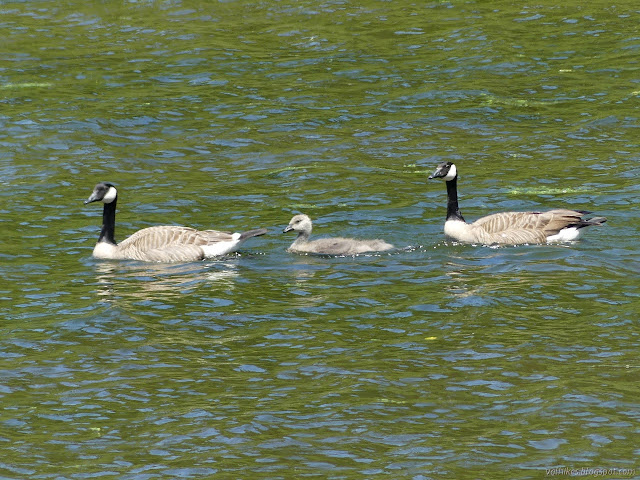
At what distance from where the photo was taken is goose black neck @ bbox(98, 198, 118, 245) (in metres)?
16.9

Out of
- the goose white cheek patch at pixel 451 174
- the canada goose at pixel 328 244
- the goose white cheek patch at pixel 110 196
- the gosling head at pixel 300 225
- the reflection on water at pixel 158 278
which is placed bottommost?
the reflection on water at pixel 158 278

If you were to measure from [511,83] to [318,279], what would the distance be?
1059cm

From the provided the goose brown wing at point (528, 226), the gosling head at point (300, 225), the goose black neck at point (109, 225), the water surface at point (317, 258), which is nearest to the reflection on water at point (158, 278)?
the water surface at point (317, 258)

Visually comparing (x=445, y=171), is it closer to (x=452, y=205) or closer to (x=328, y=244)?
(x=452, y=205)

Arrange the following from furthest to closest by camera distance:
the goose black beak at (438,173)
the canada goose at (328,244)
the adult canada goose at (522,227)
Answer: the goose black beak at (438,173) < the adult canada goose at (522,227) < the canada goose at (328,244)

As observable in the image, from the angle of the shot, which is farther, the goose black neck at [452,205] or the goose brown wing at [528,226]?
the goose black neck at [452,205]

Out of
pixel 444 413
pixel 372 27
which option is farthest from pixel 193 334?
pixel 372 27

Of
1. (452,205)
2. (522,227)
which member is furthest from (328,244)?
(522,227)

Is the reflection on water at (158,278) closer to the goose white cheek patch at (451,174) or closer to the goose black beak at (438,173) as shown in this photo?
the goose black beak at (438,173)

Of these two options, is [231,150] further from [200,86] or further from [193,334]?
[193,334]

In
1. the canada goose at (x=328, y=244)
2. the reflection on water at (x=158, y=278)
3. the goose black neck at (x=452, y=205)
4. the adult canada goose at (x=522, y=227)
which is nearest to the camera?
the reflection on water at (x=158, y=278)

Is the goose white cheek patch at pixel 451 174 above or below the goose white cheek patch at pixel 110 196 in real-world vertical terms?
above

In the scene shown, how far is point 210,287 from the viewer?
14.9 m

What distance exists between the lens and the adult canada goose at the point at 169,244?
1633 centimetres
